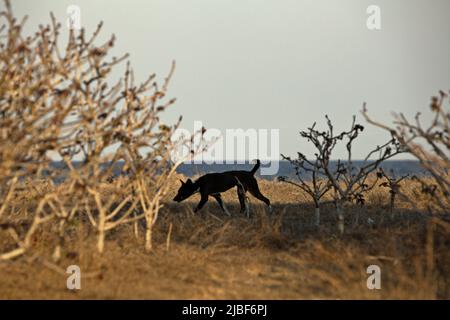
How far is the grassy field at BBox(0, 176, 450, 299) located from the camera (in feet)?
24.9

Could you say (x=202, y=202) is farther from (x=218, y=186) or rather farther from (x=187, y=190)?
(x=187, y=190)

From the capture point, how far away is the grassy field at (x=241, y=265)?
760 centimetres

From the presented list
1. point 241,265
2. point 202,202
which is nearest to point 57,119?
point 241,265

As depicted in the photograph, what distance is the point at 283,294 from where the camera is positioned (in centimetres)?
764

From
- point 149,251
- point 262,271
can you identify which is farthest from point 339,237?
point 149,251

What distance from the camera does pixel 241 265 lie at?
9156mm

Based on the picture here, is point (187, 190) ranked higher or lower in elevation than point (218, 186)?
lower

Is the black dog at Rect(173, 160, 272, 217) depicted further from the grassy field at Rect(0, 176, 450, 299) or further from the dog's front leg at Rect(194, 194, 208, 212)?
the grassy field at Rect(0, 176, 450, 299)

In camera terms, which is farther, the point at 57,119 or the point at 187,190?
the point at 187,190

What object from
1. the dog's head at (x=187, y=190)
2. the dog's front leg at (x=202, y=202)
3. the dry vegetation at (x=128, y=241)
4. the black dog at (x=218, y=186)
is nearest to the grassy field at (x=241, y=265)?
the dry vegetation at (x=128, y=241)

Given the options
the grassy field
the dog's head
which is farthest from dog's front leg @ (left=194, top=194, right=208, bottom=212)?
the grassy field
